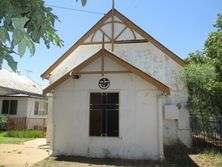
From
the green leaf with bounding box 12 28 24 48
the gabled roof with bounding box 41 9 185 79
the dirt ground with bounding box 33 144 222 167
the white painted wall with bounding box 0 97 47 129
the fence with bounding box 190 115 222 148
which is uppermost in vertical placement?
the gabled roof with bounding box 41 9 185 79

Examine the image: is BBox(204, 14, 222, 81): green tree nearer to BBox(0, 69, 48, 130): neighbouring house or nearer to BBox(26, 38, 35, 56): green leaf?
BBox(0, 69, 48, 130): neighbouring house

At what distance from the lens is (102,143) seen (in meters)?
12.2

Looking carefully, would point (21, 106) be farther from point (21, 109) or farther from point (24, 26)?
point (24, 26)

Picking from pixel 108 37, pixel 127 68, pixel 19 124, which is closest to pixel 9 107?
pixel 19 124

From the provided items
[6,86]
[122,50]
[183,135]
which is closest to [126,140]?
[183,135]

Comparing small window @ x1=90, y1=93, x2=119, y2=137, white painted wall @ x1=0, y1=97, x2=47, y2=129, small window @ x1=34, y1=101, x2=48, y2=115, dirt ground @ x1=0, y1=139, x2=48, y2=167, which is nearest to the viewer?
dirt ground @ x1=0, y1=139, x2=48, y2=167

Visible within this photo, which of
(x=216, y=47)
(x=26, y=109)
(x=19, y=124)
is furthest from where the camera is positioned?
(x=26, y=109)

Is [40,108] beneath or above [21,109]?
above

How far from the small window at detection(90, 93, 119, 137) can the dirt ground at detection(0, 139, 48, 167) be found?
261 centimetres

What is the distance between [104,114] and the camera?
12539 mm

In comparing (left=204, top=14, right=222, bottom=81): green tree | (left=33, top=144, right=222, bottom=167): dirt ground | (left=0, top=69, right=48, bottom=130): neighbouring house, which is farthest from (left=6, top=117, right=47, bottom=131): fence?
(left=204, top=14, right=222, bottom=81): green tree

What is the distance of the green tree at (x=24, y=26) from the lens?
2023 millimetres

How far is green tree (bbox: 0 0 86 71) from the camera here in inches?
79.7

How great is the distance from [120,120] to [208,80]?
257 inches
